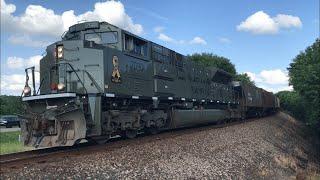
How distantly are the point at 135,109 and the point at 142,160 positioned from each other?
12.8 ft

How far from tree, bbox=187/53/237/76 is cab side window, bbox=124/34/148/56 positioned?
202ft

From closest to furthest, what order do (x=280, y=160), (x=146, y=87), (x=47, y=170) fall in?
1. (x=47, y=170)
2. (x=146, y=87)
3. (x=280, y=160)

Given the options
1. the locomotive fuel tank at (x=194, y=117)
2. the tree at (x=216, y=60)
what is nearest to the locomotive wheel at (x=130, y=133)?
the locomotive fuel tank at (x=194, y=117)

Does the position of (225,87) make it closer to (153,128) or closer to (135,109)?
(153,128)

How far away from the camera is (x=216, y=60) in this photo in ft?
260

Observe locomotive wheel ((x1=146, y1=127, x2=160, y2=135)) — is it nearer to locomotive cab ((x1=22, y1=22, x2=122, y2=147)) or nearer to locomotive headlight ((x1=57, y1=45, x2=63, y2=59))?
locomotive cab ((x1=22, y1=22, x2=122, y2=147))

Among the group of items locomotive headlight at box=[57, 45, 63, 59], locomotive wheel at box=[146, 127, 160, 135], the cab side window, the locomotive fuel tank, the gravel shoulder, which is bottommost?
the gravel shoulder

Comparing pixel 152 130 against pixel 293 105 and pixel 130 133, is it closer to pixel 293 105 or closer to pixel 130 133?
pixel 130 133

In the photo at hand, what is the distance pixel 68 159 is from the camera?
33.1 feet

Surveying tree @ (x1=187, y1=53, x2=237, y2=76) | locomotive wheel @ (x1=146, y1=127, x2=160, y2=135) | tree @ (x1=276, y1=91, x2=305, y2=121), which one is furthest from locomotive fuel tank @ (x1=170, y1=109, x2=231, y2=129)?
tree @ (x1=187, y1=53, x2=237, y2=76)

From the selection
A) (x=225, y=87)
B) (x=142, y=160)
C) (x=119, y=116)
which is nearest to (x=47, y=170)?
(x=142, y=160)

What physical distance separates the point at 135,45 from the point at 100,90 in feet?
9.83

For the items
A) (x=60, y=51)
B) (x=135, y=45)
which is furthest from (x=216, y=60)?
(x=60, y=51)

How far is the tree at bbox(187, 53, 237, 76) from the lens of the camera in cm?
7819
